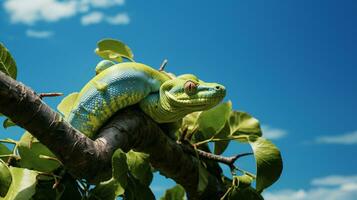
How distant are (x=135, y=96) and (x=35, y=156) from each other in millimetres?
287

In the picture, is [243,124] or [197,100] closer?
[197,100]

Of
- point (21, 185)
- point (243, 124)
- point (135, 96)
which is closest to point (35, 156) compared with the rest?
point (21, 185)

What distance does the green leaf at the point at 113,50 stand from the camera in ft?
5.57

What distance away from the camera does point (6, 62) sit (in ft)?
4.25

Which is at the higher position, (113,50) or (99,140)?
(113,50)

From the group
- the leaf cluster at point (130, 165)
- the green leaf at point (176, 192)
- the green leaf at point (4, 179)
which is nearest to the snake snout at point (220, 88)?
the leaf cluster at point (130, 165)

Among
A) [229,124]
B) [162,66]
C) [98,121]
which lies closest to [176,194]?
[229,124]

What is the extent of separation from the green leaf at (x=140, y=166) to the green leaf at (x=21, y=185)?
10.7 inches

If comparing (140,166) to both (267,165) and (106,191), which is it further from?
(267,165)

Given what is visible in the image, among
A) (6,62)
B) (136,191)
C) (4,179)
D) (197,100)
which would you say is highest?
(197,100)

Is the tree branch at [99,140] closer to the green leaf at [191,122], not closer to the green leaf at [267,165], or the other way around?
the green leaf at [191,122]

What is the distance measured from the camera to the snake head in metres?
1.44

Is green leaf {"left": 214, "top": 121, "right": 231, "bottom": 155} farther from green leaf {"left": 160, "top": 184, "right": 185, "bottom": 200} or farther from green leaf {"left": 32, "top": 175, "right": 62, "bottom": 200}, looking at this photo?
green leaf {"left": 32, "top": 175, "right": 62, "bottom": 200}

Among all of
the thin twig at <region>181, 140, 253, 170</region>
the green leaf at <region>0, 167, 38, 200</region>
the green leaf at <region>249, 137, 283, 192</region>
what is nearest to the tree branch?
the thin twig at <region>181, 140, 253, 170</region>
